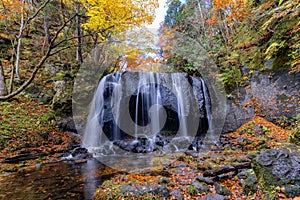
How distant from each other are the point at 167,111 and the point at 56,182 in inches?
290

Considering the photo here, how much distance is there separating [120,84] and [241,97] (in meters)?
6.99

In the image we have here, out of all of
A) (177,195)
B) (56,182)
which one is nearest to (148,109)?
(56,182)

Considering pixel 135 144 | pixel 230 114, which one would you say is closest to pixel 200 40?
pixel 230 114

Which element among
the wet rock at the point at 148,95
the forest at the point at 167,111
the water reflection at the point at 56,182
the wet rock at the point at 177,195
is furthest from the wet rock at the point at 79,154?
the wet rock at the point at 177,195

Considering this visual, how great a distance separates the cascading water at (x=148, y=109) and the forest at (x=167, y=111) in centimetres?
52

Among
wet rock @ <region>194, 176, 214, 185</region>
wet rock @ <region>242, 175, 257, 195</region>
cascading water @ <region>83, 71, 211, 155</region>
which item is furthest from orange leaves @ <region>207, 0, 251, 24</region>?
wet rock @ <region>242, 175, 257, 195</region>

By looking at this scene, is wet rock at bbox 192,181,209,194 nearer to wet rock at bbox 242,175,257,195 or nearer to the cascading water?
wet rock at bbox 242,175,257,195

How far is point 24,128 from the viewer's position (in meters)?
8.24

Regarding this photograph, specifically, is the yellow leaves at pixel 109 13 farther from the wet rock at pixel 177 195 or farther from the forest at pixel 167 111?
the wet rock at pixel 177 195

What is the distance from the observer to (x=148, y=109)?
10.9m

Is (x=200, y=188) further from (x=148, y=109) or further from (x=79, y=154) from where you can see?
(x=148, y=109)

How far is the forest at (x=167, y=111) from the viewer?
335cm

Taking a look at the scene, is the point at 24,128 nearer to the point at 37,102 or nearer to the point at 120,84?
the point at 37,102

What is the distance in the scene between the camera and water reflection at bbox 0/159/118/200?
154 inches
